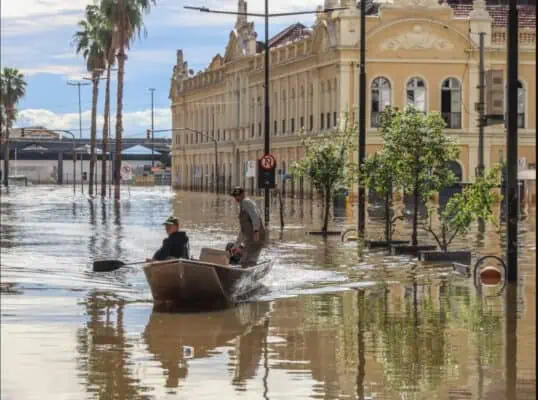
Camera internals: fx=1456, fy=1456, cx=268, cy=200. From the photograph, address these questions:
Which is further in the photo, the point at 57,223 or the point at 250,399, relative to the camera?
the point at 57,223

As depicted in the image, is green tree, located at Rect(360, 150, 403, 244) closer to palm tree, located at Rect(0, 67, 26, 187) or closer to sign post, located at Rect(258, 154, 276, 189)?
sign post, located at Rect(258, 154, 276, 189)

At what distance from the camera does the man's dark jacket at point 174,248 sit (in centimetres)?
1964

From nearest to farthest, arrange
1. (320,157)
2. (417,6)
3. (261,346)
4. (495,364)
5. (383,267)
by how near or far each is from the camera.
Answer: (495,364) → (261,346) → (383,267) → (320,157) → (417,6)

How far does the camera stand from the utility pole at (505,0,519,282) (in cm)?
2175

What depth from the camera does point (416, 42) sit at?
79375 mm

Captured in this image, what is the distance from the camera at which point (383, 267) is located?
92.7 feet

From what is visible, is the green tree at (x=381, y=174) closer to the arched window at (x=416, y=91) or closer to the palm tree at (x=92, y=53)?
the arched window at (x=416, y=91)

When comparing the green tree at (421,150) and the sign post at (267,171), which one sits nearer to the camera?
the green tree at (421,150)

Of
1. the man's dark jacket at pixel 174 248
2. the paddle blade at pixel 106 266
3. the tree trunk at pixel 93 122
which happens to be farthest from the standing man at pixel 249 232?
the tree trunk at pixel 93 122

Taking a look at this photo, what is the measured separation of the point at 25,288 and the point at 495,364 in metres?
9.60

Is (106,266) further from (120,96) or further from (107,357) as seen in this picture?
(120,96)

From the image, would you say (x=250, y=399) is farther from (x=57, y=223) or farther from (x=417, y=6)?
(x=417, y=6)

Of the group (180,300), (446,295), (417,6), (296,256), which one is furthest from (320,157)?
(417,6)

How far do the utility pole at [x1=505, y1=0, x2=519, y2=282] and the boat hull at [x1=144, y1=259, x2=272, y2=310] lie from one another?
4862 millimetres
